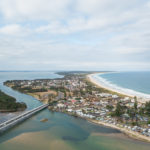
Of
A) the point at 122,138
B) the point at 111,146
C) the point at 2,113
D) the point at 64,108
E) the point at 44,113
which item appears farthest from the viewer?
the point at 64,108

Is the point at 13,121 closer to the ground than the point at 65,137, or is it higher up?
higher up

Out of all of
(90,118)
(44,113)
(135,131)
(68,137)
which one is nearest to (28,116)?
(44,113)

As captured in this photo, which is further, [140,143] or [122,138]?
[122,138]

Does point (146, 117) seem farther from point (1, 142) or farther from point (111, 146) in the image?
point (1, 142)

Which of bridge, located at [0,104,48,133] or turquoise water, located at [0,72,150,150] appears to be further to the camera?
bridge, located at [0,104,48,133]

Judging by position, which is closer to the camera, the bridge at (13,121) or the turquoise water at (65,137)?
the turquoise water at (65,137)

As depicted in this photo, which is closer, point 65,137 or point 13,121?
point 65,137

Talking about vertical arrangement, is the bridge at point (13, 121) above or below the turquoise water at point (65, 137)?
above

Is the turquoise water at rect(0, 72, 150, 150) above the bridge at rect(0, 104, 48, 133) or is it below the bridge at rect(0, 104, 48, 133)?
below
